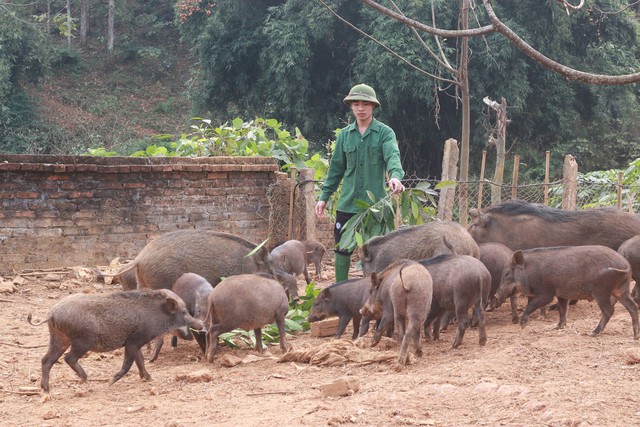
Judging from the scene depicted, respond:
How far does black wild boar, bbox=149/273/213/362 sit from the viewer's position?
765 centimetres

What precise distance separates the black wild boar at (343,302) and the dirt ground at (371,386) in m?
0.30

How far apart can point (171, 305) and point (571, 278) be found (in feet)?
11.2

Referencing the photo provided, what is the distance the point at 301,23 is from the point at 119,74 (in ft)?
57.8

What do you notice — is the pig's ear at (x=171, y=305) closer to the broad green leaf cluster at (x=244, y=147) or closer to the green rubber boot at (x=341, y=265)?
the green rubber boot at (x=341, y=265)

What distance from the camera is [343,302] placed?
8.22 metres

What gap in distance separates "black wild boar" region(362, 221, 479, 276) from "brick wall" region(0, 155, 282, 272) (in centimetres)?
433

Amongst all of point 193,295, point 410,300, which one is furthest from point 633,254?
point 193,295

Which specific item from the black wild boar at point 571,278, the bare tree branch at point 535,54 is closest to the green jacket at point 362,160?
the black wild boar at point 571,278

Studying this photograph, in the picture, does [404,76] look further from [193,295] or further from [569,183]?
[193,295]

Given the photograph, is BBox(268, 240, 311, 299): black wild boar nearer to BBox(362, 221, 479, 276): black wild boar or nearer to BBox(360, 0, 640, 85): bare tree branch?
BBox(362, 221, 479, 276): black wild boar

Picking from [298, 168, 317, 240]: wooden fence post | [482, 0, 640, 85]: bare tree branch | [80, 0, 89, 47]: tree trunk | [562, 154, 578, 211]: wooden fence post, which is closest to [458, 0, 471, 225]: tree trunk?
[562, 154, 578, 211]: wooden fence post

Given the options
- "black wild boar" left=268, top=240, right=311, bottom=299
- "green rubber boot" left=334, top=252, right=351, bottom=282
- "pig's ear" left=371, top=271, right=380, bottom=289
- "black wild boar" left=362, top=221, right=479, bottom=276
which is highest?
"black wild boar" left=362, top=221, right=479, bottom=276

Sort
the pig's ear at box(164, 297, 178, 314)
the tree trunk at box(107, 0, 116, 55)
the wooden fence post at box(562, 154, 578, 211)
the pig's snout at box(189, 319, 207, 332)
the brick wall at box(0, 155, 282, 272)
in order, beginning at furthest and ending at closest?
the tree trunk at box(107, 0, 116, 55) → the wooden fence post at box(562, 154, 578, 211) → the brick wall at box(0, 155, 282, 272) → the pig's snout at box(189, 319, 207, 332) → the pig's ear at box(164, 297, 178, 314)

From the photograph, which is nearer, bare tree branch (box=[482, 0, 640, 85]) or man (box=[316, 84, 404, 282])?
bare tree branch (box=[482, 0, 640, 85])
